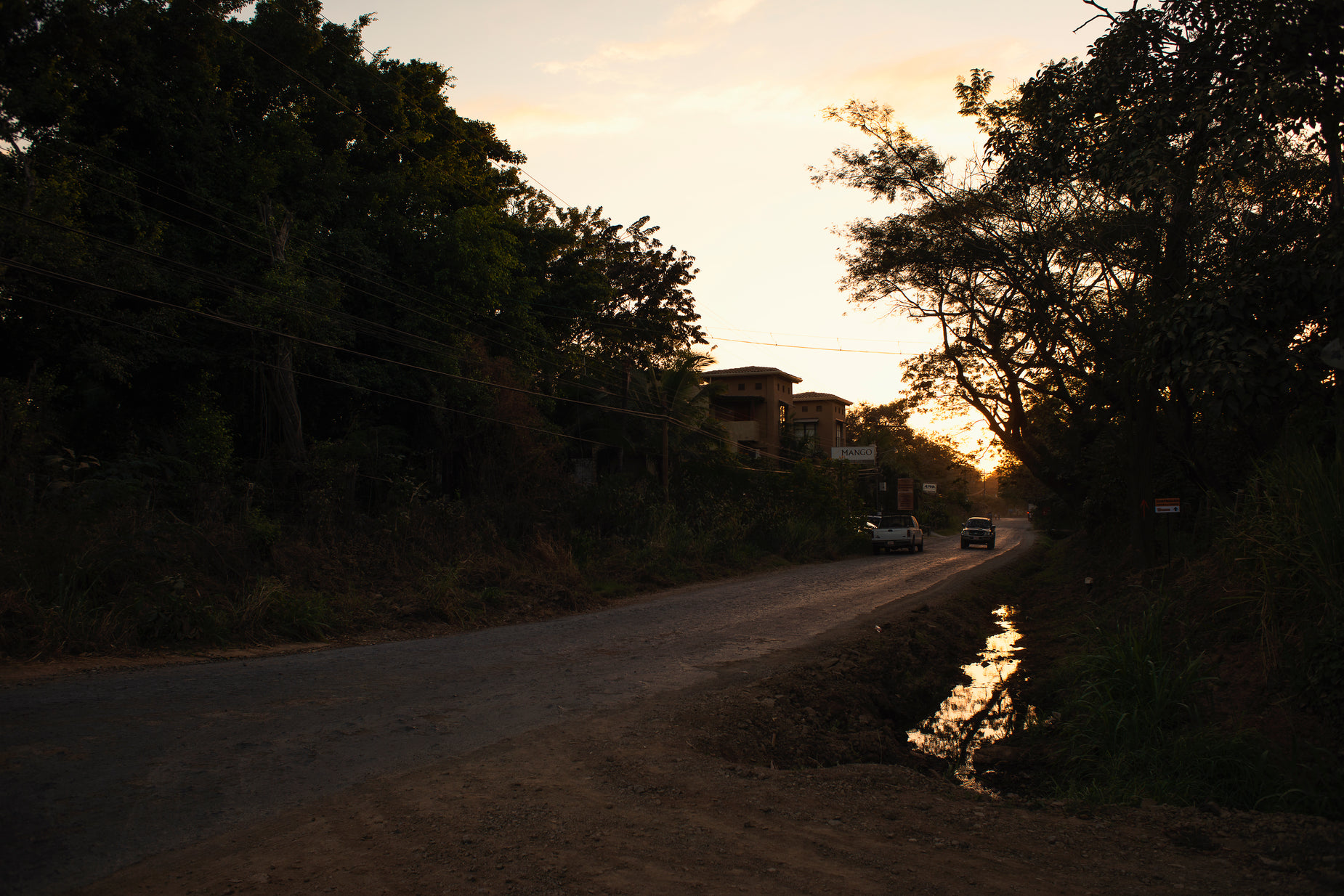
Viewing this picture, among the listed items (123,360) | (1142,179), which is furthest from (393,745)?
(123,360)

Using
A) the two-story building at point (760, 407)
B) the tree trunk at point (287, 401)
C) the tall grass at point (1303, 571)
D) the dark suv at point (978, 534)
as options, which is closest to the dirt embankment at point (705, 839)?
the tall grass at point (1303, 571)

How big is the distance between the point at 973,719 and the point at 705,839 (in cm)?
591

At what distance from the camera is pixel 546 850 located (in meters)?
4.14

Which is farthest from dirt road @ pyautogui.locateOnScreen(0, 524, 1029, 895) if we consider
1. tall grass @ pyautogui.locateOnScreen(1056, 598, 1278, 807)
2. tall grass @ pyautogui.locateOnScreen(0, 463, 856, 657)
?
tall grass @ pyautogui.locateOnScreen(1056, 598, 1278, 807)

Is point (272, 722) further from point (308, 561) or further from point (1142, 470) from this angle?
point (1142, 470)

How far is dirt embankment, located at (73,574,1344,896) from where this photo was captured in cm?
379

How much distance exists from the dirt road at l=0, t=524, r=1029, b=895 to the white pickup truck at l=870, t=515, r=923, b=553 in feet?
85.3

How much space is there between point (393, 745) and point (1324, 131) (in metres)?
9.52

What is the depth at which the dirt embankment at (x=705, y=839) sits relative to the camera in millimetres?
3789

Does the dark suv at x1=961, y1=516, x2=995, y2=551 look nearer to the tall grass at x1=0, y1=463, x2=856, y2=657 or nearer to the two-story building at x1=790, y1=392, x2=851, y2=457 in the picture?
the tall grass at x1=0, y1=463, x2=856, y2=657

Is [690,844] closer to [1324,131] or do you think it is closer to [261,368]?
[1324,131]

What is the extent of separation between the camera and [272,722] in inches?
269

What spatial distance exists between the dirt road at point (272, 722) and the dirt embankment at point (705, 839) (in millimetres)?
374

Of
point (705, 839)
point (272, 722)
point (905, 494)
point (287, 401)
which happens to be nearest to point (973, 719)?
point (705, 839)
